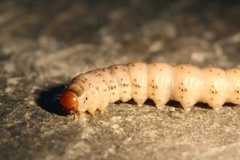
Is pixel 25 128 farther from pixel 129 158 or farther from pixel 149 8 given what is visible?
pixel 149 8

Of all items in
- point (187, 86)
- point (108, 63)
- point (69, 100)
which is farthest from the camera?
point (108, 63)

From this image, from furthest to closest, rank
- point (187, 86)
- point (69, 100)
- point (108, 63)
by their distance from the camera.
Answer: point (108, 63) → point (187, 86) → point (69, 100)

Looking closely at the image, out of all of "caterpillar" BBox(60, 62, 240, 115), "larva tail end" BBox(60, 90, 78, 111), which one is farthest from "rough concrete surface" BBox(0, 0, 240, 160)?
"larva tail end" BBox(60, 90, 78, 111)

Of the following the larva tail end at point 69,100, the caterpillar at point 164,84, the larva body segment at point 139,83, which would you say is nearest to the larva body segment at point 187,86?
the caterpillar at point 164,84

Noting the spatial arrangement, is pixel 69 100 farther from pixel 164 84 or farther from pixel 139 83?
pixel 164 84

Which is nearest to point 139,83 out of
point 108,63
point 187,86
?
point 187,86

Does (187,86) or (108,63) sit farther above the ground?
(108,63)

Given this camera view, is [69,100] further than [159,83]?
No

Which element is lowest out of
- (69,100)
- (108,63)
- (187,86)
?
(69,100)
